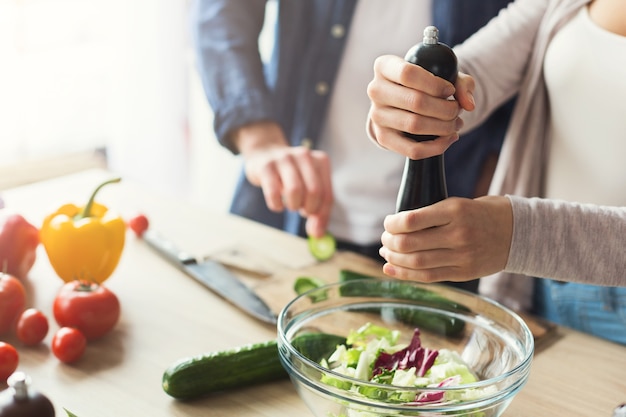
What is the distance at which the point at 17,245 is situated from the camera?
143 centimetres

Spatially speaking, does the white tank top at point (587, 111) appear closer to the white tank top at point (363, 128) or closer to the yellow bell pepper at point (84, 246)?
the white tank top at point (363, 128)

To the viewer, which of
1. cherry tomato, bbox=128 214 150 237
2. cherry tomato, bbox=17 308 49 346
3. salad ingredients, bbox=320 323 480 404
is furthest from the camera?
cherry tomato, bbox=128 214 150 237

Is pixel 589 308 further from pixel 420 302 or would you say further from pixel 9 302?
pixel 9 302

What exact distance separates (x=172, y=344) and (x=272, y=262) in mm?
373

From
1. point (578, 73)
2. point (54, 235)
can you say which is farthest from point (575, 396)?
point (54, 235)

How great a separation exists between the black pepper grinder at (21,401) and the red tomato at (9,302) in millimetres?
373

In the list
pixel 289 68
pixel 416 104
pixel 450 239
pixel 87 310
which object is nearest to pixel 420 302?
pixel 450 239

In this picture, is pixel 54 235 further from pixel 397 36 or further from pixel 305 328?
pixel 397 36

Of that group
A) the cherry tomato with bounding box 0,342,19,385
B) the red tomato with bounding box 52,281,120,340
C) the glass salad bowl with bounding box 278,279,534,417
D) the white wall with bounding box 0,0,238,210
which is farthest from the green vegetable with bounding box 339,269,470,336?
the white wall with bounding box 0,0,238,210

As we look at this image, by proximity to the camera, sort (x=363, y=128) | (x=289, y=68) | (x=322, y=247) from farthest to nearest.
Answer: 1. (x=289, y=68)
2. (x=363, y=128)
3. (x=322, y=247)

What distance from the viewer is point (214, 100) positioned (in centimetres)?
186

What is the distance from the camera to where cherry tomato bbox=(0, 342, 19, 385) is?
1.10 metres

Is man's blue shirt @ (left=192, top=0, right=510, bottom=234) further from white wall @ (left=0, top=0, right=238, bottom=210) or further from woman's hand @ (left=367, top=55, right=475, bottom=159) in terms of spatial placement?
white wall @ (left=0, top=0, right=238, bottom=210)

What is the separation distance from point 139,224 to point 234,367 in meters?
0.63
